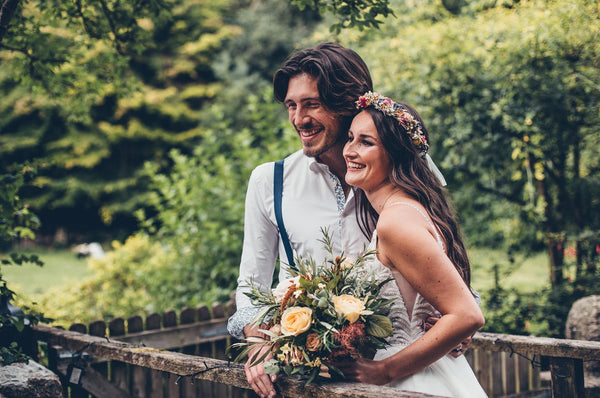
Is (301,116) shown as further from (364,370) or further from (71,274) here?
(71,274)

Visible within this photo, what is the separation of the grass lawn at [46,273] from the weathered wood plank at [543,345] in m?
9.07

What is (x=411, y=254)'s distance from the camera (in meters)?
1.98

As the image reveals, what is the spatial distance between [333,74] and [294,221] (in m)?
0.72

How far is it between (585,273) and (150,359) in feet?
13.8

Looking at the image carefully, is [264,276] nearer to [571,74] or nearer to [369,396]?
[369,396]

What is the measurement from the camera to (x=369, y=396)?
188cm

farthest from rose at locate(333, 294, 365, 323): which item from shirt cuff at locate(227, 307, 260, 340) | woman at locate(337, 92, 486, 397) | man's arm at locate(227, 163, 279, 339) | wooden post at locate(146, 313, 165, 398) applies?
wooden post at locate(146, 313, 165, 398)

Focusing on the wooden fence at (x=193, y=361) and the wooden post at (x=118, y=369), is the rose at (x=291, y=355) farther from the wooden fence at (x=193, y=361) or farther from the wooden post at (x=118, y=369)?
the wooden post at (x=118, y=369)

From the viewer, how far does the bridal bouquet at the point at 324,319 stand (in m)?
1.93

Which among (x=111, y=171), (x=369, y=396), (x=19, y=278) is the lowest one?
(x=19, y=278)

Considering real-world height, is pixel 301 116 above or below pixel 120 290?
above

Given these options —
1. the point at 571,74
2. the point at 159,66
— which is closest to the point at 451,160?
the point at 571,74

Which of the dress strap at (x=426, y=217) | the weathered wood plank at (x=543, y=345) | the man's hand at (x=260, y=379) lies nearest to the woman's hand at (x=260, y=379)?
the man's hand at (x=260, y=379)

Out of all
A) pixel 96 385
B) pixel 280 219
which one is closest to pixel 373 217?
pixel 280 219
